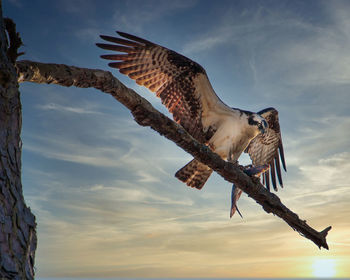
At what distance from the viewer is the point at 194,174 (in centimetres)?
601

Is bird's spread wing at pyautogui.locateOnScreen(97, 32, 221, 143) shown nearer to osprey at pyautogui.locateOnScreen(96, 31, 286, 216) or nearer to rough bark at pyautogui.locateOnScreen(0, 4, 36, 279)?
osprey at pyautogui.locateOnScreen(96, 31, 286, 216)

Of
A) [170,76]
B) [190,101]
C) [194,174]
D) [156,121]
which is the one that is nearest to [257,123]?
[190,101]

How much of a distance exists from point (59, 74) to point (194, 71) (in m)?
3.17

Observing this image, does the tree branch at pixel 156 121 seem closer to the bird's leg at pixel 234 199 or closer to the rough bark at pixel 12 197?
the rough bark at pixel 12 197

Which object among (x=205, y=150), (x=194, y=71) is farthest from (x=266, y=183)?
(x=205, y=150)

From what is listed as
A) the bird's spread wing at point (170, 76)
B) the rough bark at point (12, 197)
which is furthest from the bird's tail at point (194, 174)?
the rough bark at point (12, 197)

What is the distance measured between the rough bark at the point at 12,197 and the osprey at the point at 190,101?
3068 mm

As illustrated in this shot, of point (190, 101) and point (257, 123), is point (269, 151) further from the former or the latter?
point (190, 101)

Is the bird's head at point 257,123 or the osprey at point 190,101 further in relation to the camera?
the bird's head at point 257,123

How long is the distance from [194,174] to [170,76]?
1757 mm

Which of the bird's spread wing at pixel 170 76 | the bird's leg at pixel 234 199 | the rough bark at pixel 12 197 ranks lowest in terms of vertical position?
the rough bark at pixel 12 197

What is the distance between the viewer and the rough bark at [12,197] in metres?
1.80

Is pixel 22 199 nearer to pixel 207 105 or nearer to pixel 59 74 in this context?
pixel 59 74

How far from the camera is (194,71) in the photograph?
5.70 meters
